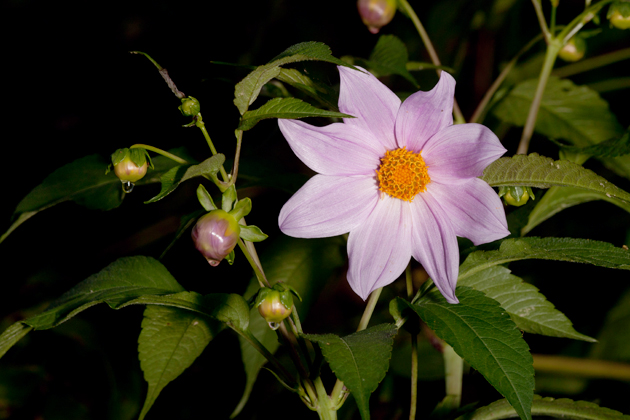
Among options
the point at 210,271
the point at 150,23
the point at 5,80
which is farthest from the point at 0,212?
the point at 150,23

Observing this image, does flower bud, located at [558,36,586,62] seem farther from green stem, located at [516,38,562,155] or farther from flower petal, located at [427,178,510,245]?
flower petal, located at [427,178,510,245]

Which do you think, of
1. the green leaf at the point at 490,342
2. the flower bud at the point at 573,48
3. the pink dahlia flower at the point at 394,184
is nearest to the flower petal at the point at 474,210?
the pink dahlia flower at the point at 394,184

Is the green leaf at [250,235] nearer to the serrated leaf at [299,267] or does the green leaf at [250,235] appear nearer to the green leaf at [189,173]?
the green leaf at [189,173]

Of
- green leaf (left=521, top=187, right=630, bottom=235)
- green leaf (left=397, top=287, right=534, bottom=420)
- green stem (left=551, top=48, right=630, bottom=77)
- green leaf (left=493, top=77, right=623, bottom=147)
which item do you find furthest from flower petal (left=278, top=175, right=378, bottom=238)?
green stem (left=551, top=48, right=630, bottom=77)

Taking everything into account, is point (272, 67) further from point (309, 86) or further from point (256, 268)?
point (256, 268)

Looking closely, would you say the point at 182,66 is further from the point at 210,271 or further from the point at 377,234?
the point at 377,234
